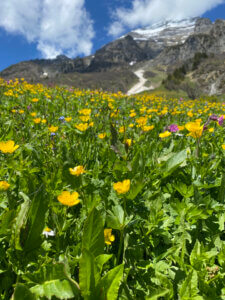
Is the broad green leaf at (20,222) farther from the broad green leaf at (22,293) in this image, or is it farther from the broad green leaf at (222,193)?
the broad green leaf at (222,193)

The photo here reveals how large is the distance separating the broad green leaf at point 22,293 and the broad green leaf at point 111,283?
262 mm

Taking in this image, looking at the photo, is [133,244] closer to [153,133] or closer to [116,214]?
[116,214]

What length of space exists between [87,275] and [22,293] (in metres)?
0.24

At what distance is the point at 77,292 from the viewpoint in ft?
3.13

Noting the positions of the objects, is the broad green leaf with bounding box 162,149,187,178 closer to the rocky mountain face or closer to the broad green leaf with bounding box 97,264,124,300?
the broad green leaf with bounding box 97,264,124,300

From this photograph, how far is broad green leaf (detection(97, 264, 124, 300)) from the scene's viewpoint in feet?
3.20

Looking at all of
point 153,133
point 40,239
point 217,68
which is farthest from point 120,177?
point 217,68

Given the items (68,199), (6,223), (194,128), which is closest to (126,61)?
(194,128)

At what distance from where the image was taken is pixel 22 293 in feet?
2.91

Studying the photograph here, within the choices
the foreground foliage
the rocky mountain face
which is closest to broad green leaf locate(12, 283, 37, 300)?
the foreground foliage

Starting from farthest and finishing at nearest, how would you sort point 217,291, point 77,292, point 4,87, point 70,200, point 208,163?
point 4,87 → point 208,163 → point 70,200 → point 217,291 → point 77,292

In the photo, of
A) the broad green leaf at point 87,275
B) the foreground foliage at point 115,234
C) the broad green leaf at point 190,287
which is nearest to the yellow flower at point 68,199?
the foreground foliage at point 115,234

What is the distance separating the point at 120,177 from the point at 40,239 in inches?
A: 31.8

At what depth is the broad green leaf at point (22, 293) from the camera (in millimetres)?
871
